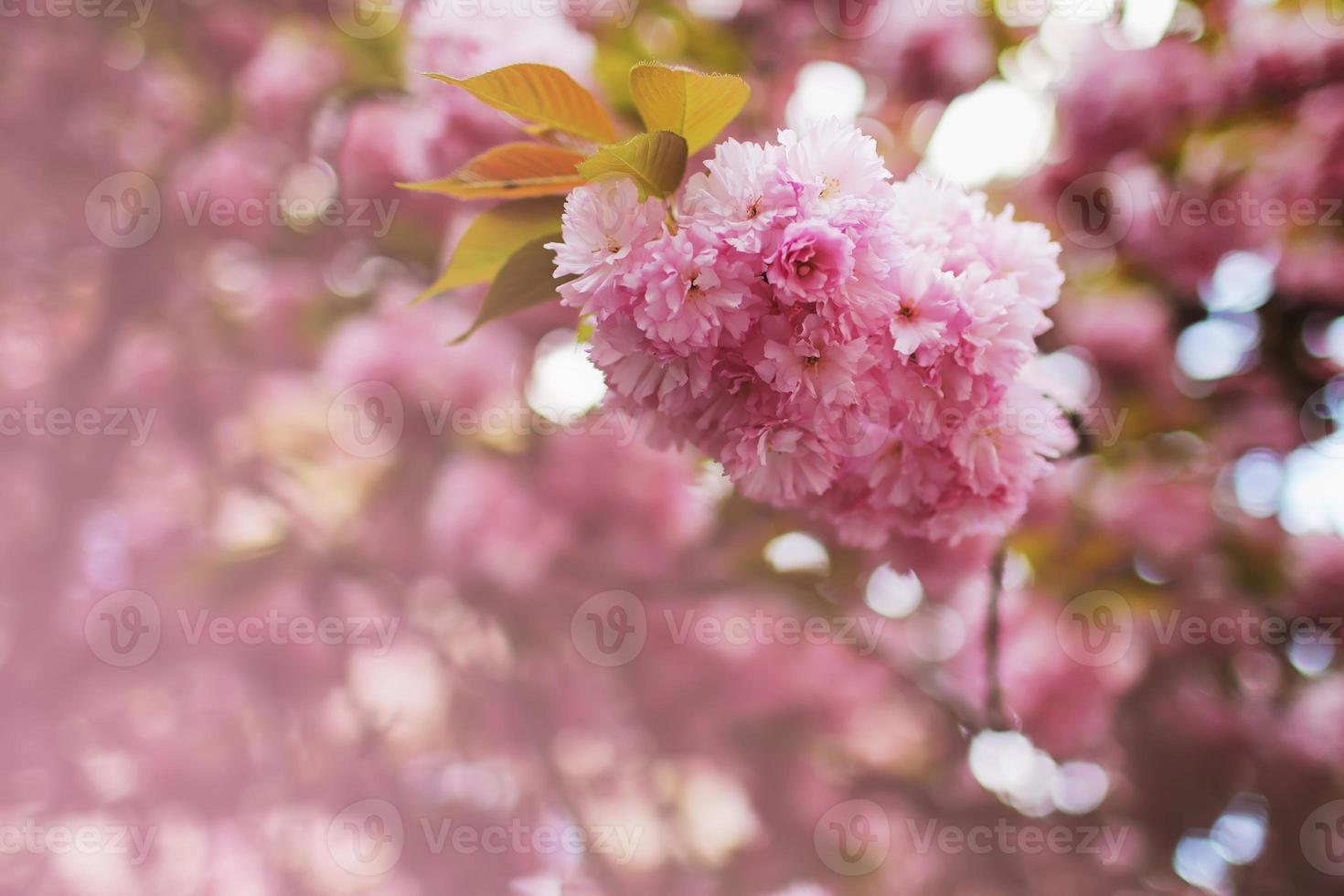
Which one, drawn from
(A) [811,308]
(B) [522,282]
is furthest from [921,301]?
(B) [522,282]

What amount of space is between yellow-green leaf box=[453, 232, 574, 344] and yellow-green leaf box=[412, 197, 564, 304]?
0.05 feet

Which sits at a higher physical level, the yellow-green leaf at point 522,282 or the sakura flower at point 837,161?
the sakura flower at point 837,161

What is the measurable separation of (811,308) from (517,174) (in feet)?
0.48

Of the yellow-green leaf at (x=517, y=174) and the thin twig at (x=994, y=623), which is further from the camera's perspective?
the thin twig at (x=994, y=623)

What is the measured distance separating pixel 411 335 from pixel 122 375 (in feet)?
1.61

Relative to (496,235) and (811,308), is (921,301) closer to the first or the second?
(811,308)

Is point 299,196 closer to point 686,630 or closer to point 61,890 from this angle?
point 686,630

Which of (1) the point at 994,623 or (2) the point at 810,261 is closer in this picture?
(2) the point at 810,261

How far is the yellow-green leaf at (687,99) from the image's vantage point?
279 mm

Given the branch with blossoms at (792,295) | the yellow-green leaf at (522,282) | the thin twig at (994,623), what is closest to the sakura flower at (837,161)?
the branch with blossoms at (792,295)

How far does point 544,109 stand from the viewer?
0.31 m

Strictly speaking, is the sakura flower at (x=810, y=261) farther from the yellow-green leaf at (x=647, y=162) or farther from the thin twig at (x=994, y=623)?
the thin twig at (x=994, y=623)

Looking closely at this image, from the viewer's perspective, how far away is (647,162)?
0.90ft

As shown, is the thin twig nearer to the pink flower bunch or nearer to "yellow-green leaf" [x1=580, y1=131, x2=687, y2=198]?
the pink flower bunch
